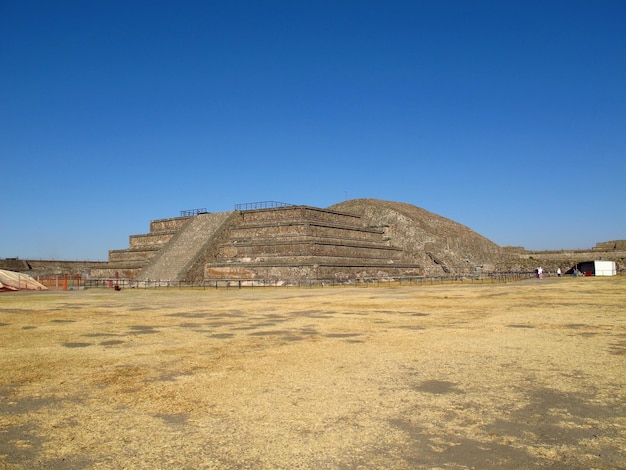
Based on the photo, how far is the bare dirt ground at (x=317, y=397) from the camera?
15.4 feet

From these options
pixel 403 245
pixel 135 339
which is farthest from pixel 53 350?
pixel 403 245

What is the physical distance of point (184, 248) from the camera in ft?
145

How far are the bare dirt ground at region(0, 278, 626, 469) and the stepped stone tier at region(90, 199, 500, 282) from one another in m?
26.0

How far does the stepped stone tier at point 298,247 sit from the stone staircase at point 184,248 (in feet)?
0.34

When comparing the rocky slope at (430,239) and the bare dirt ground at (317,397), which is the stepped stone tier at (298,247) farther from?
the bare dirt ground at (317,397)

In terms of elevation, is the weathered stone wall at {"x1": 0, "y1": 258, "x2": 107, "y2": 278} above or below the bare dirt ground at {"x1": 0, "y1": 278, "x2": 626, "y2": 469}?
above

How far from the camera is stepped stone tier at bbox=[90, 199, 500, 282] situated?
38969 mm

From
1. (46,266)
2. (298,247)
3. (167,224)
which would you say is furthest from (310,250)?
(46,266)

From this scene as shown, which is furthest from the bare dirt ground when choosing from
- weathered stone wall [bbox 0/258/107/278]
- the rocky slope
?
weathered stone wall [bbox 0/258/107/278]

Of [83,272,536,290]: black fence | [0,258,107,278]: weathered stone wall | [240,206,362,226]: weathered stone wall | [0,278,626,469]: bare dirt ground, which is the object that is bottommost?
[0,278,626,469]: bare dirt ground

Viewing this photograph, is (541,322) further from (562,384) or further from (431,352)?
(562,384)

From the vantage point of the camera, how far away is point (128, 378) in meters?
7.65

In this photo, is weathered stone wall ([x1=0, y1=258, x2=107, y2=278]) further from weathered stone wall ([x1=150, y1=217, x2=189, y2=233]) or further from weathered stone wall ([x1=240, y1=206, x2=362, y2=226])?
weathered stone wall ([x1=240, y1=206, x2=362, y2=226])

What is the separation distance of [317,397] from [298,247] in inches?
1269
